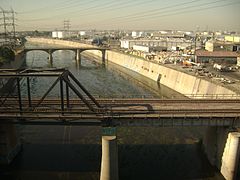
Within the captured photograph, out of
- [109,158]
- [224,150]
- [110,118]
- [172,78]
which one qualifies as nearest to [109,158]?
[109,158]

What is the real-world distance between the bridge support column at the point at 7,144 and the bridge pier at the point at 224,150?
25.9 meters

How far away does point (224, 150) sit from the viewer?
3316 centimetres

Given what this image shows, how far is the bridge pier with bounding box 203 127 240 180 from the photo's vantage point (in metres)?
31.6

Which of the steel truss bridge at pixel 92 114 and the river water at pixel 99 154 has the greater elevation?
the steel truss bridge at pixel 92 114

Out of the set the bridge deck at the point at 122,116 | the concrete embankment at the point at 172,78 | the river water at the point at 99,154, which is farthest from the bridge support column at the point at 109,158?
the concrete embankment at the point at 172,78

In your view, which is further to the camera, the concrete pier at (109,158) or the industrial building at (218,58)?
the industrial building at (218,58)

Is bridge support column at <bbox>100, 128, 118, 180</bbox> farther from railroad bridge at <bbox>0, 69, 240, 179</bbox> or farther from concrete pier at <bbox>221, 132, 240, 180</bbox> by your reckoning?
concrete pier at <bbox>221, 132, 240, 180</bbox>

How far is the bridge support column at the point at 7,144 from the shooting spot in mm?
34469

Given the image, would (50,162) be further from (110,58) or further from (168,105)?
(110,58)

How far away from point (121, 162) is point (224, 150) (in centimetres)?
1284

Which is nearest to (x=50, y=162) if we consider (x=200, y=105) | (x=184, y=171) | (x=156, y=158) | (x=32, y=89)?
(x=156, y=158)

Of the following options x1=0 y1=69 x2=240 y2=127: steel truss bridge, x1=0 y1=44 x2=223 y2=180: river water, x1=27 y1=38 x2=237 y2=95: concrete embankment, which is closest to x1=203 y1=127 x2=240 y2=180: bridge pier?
x1=0 y1=44 x2=223 y2=180: river water

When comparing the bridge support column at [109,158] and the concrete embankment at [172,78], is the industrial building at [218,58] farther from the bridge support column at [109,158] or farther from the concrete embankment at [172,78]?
the bridge support column at [109,158]

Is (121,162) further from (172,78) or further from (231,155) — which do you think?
(172,78)
